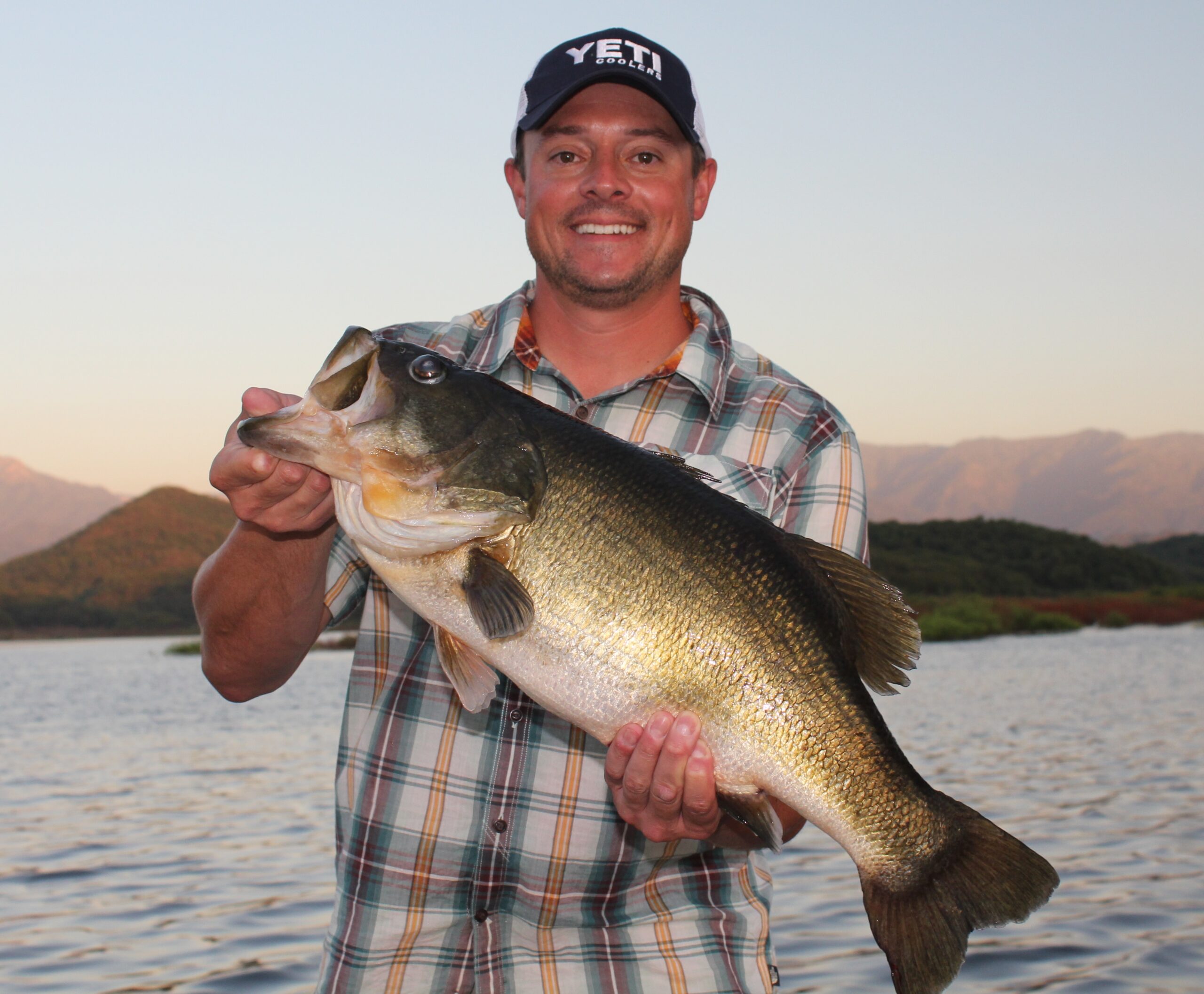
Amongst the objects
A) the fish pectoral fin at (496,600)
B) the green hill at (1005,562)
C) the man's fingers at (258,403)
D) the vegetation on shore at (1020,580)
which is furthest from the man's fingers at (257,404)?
the green hill at (1005,562)

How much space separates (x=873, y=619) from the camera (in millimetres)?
2904

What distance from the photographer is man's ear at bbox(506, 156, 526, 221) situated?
153 inches

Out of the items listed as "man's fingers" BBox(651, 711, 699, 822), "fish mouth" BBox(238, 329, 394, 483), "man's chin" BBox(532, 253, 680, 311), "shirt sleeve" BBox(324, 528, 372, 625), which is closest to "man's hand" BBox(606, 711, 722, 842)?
"man's fingers" BBox(651, 711, 699, 822)

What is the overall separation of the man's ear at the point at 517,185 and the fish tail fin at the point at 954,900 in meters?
2.34

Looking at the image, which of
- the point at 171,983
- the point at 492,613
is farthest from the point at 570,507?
the point at 171,983

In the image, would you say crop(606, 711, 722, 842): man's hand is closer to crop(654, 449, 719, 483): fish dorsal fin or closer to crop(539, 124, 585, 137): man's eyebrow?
crop(654, 449, 719, 483): fish dorsal fin

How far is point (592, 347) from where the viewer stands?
3.60 m

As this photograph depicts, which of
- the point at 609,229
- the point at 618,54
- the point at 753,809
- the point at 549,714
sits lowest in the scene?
the point at 753,809

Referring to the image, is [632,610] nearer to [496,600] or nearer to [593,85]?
[496,600]

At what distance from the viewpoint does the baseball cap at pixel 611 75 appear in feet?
11.7

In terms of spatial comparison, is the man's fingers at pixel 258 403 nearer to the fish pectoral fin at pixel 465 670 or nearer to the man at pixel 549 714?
the man at pixel 549 714

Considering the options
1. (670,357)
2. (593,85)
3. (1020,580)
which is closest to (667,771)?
(670,357)

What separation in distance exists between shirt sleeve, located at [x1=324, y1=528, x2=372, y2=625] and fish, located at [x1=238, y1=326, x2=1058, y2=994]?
657 millimetres

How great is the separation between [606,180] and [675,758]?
1.87 m
